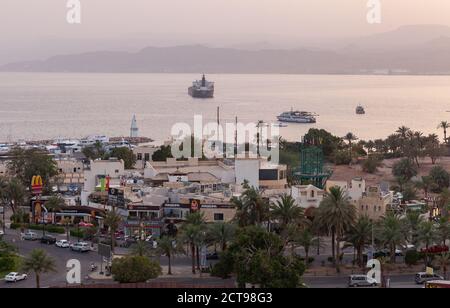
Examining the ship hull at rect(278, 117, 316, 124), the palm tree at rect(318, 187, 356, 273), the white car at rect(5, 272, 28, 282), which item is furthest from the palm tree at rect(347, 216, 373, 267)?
the ship hull at rect(278, 117, 316, 124)

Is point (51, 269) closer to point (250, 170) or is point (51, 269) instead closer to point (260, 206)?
point (260, 206)

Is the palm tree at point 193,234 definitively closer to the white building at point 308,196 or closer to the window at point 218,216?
the window at point 218,216

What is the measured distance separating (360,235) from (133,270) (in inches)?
224

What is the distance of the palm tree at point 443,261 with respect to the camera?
18.0 meters

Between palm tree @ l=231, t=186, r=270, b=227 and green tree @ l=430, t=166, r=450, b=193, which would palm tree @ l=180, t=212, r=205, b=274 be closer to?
palm tree @ l=231, t=186, r=270, b=227

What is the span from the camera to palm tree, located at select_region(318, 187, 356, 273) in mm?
19203

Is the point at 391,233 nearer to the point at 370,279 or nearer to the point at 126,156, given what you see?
the point at 370,279

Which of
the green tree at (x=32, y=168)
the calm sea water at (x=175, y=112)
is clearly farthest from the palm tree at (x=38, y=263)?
the calm sea water at (x=175, y=112)

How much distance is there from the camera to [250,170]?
1148 inches

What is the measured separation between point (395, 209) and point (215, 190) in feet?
21.1

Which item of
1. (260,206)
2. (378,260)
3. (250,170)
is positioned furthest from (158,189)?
(378,260)

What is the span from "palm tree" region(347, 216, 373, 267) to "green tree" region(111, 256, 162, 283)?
5.14 metres

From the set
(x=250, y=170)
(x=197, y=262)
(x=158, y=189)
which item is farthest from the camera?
(x=250, y=170)

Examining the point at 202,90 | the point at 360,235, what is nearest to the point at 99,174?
the point at 360,235
